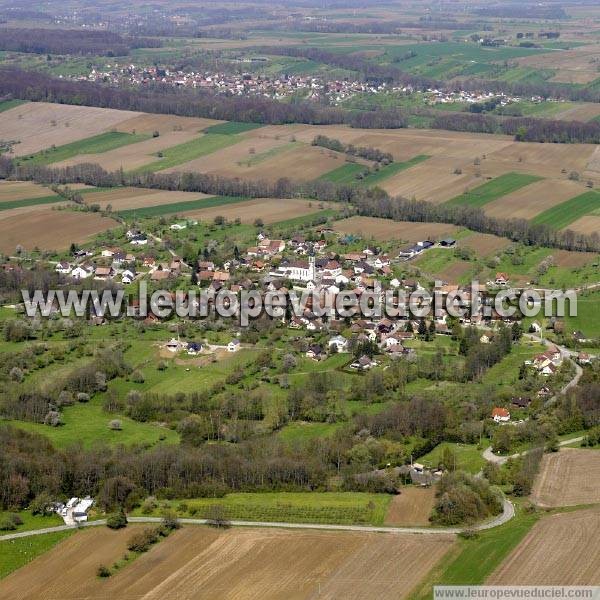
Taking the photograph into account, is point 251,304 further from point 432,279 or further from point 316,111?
point 316,111

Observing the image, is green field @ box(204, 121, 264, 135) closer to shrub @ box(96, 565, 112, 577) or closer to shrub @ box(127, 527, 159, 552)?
shrub @ box(127, 527, 159, 552)

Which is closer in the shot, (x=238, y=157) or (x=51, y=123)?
(x=238, y=157)

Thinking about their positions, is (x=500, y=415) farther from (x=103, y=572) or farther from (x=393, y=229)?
(x=393, y=229)

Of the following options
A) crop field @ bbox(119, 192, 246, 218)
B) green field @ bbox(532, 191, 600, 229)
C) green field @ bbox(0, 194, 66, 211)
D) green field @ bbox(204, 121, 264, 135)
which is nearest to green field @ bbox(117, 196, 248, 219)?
crop field @ bbox(119, 192, 246, 218)

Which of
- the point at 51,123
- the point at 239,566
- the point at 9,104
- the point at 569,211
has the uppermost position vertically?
the point at 9,104

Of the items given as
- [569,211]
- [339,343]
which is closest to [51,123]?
→ [569,211]

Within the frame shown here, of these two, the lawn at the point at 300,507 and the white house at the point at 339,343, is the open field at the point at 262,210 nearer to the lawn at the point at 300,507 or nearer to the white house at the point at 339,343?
the white house at the point at 339,343

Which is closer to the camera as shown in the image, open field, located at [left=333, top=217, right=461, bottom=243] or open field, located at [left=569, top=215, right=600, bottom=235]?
open field, located at [left=569, top=215, right=600, bottom=235]
